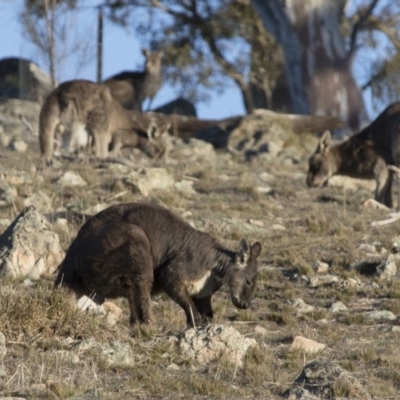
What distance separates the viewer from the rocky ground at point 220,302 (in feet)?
23.8

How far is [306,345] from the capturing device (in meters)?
8.45

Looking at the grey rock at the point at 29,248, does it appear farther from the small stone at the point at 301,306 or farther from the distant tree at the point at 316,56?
the distant tree at the point at 316,56

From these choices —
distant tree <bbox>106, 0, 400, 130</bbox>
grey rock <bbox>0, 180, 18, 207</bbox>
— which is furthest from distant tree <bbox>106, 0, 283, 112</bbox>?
grey rock <bbox>0, 180, 18, 207</bbox>

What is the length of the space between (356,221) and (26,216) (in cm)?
463

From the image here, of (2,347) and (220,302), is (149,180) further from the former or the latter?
(2,347)

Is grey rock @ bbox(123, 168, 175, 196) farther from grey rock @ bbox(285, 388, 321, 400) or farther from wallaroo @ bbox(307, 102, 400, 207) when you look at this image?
grey rock @ bbox(285, 388, 321, 400)

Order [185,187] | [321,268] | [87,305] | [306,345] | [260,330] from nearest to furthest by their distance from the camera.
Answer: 1. [306,345]
2. [87,305]
3. [260,330]
4. [321,268]
5. [185,187]

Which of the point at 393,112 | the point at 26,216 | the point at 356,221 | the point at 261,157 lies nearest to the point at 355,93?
the point at 261,157

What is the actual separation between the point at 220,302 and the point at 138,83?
1883cm

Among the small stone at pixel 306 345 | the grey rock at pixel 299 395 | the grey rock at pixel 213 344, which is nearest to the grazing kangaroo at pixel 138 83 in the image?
the small stone at pixel 306 345

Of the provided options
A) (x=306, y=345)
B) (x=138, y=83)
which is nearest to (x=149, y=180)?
(x=306, y=345)

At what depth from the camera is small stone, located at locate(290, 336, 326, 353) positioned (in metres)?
8.38

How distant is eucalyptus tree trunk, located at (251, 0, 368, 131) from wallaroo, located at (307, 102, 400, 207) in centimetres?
920

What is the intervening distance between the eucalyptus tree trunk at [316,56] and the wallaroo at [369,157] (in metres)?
9.20
